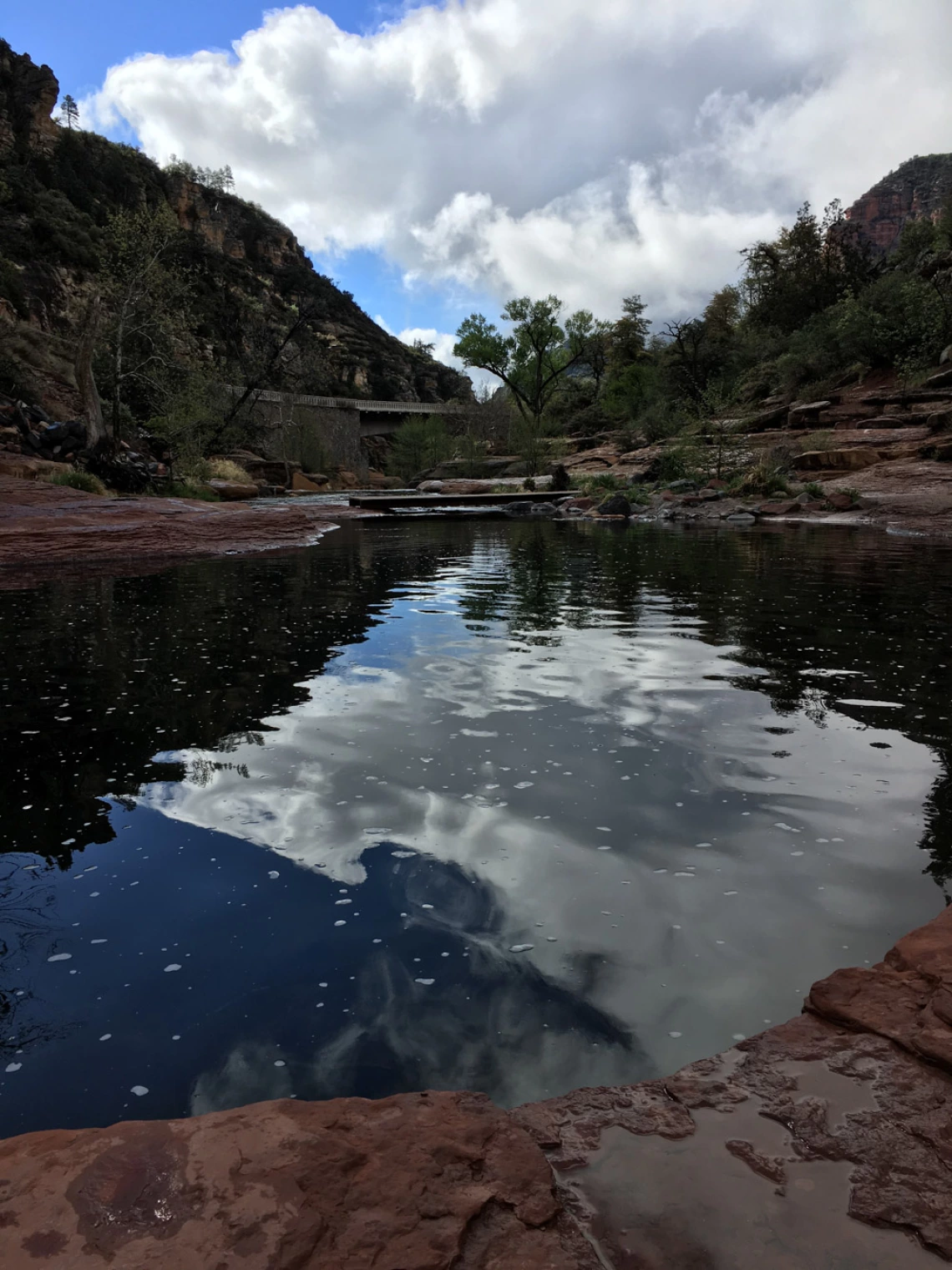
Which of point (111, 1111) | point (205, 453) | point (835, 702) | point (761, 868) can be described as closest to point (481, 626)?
point (835, 702)

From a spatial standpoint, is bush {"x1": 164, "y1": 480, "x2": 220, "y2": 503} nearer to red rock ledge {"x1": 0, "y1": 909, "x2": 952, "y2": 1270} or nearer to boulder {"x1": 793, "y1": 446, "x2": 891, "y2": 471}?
boulder {"x1": 793, "y1": 446, "x2": 891, "y2": 471}

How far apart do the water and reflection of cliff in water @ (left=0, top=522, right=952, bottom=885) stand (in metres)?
0.04

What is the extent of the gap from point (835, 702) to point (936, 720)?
20.2 inches

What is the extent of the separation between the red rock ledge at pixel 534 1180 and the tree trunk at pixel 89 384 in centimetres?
2232

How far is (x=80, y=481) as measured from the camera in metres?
18.4

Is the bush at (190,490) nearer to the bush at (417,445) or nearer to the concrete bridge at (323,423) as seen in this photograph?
the concrete bridge at (323,423)

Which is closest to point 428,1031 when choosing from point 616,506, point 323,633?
point 323,633

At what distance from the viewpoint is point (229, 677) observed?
519cm

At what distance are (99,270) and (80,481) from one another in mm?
41110

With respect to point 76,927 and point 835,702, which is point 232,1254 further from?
point 835,702

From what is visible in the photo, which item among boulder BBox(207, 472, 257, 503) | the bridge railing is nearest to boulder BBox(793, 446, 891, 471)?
boulder BBox(207, 472, 257, 503)

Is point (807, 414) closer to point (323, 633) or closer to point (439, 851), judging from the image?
point (323, 633)

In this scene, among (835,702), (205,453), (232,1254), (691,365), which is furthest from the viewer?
(691,365)

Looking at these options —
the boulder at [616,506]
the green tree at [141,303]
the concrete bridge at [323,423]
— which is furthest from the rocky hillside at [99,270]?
the boulder at [616,506]
